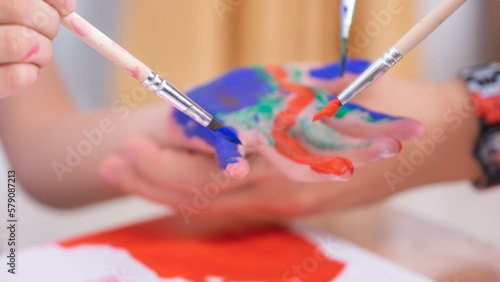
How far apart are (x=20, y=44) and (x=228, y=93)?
0.67 feet

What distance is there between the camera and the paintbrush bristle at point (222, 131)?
14.2 inches

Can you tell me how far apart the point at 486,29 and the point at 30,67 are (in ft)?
2.95

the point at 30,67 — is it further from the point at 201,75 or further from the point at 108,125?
the point at 201,75

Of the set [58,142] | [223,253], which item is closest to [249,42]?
[58,142]

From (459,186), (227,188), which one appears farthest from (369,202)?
(459,186)

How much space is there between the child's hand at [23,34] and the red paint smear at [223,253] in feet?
0.64

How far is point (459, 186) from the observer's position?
789mm

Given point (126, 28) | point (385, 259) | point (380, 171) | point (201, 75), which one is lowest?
point (385, 259)

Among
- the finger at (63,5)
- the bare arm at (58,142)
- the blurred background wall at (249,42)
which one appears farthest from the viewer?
the blurred background wall at (249,42)

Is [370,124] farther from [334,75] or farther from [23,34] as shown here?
[23,34]

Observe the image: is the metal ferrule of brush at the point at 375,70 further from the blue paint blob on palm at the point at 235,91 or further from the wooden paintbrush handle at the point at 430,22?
the blue paint blob on palm at the point at 235,91


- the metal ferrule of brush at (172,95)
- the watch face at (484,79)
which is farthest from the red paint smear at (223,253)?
the watch face at (484,79)

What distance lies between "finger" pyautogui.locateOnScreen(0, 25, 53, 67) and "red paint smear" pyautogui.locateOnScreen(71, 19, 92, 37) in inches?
1.2

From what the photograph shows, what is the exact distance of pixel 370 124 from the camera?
38cm
